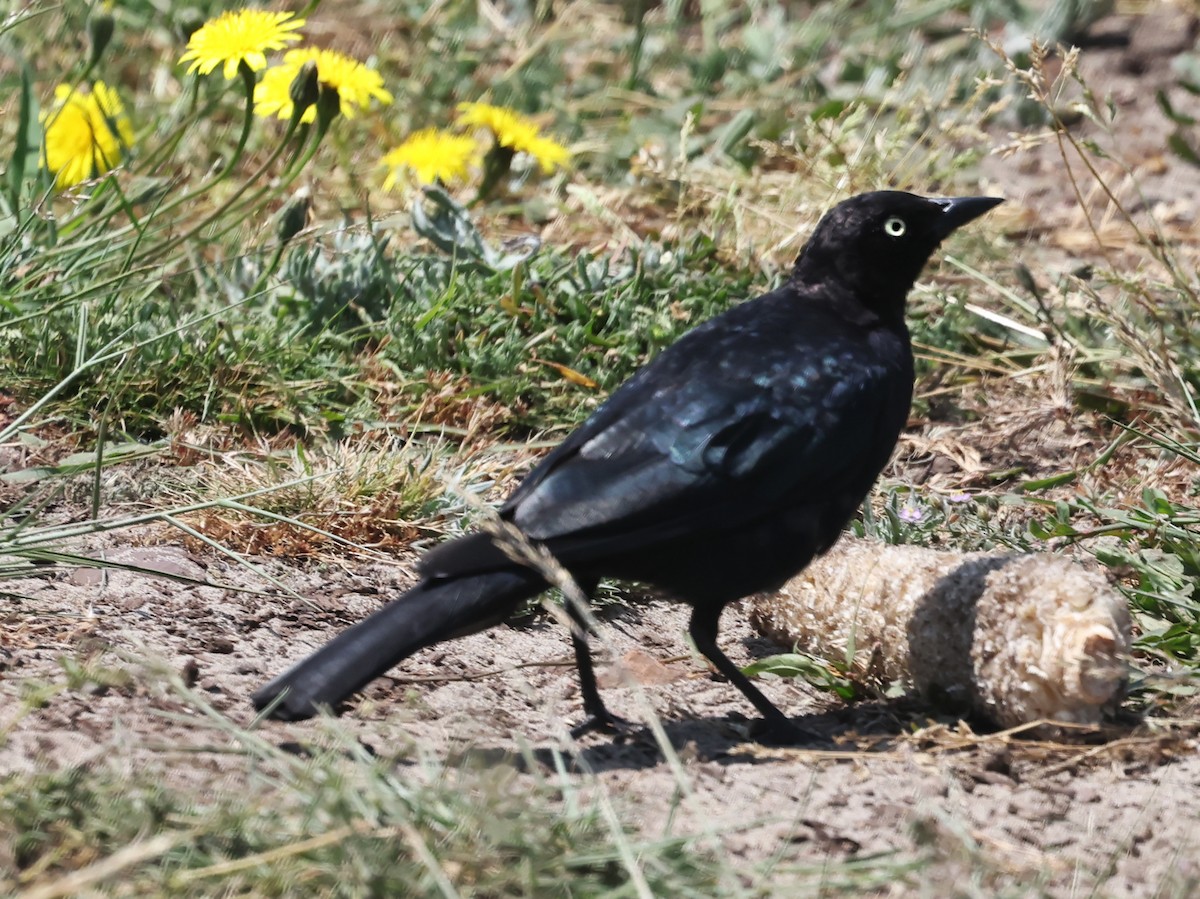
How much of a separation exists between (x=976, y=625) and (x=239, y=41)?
2579mm

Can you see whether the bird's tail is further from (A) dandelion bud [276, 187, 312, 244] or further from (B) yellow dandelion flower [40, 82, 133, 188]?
(B) yellow dandelion flower [40, 82, 133, 188]

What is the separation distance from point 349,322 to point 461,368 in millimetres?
450

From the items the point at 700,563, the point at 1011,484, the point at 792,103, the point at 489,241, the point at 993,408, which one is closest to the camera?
the point at 700,563

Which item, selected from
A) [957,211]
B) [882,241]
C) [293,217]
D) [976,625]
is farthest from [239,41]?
[976,625]

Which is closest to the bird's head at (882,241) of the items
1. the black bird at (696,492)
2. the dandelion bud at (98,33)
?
the black bird at (696,492)

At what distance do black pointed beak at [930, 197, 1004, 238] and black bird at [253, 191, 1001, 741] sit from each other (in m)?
0.38

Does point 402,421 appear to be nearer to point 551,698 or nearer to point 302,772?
point 551,698

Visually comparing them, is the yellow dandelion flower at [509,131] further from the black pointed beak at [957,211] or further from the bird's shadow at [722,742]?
the bird's shadow at [722,742]

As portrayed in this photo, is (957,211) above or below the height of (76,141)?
below

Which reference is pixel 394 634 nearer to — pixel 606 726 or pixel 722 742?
pixel 606 726

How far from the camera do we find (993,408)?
493cm

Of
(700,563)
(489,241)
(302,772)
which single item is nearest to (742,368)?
(700,563)

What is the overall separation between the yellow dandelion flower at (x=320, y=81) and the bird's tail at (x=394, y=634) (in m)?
1.88

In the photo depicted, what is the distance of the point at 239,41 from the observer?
4.22 m
